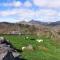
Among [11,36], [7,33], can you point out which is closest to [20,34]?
[11,36]

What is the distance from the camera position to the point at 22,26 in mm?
21641

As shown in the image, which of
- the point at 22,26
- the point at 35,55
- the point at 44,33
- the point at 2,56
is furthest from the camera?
the point at 22,26

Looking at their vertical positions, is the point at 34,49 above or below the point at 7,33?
below

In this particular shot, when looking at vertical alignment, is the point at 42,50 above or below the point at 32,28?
below

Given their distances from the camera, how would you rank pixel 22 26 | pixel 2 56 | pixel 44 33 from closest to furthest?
pixel 2 56
pixel 44 33
pixel 22 26

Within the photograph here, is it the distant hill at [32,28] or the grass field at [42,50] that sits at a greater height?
the distant hill at [32,28]

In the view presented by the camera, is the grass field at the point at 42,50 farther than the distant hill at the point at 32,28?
No

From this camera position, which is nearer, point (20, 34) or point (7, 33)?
point (7, 33)

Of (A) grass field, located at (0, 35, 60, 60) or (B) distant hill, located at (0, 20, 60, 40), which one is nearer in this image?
(A) grass field, located at (0, 35, 60, 60)

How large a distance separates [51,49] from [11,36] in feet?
17.7

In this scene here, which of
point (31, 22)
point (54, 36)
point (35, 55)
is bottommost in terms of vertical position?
point (35, 55)

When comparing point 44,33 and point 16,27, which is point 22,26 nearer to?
point 16,27

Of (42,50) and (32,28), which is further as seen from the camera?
(32,28)

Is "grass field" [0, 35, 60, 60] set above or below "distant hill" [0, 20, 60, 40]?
below
